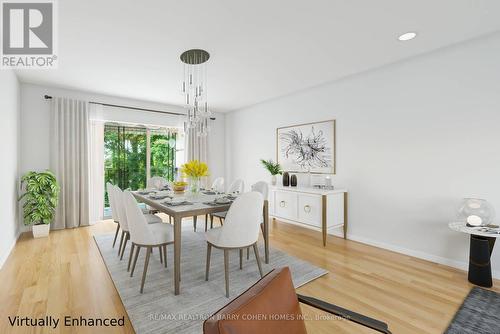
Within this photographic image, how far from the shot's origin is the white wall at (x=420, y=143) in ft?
8.16

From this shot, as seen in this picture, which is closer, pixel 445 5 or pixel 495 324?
pixel 495 324

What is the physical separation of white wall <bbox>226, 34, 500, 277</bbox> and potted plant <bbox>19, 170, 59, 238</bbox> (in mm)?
4434

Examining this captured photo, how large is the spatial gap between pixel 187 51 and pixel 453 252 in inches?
150

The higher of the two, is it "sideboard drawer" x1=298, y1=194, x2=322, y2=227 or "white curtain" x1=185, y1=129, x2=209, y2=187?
"white curtain" x1=185, y1=129, x2=209, y2=187

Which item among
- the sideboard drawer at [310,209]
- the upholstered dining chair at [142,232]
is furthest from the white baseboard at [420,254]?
the upholstered dining chair at [142,232]

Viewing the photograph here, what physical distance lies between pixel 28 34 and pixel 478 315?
15.5 ft

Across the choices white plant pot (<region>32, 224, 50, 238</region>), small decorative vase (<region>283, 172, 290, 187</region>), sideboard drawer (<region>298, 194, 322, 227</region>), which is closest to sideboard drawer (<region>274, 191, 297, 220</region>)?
sideboard drawer (<region>298, 194, 322, 227</region>)

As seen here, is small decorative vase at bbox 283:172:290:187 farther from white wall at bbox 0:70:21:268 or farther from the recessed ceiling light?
white wall at bbox 0:70:21:268

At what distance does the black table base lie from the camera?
225 cm

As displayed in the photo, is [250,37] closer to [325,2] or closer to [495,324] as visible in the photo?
[325,2]

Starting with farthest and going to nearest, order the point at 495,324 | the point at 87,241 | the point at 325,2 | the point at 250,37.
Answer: the point at 87,241, the point at 250,37, the point at 325,2, the point at 495,324

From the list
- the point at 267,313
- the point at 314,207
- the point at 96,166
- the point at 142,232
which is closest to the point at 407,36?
the point at 314,207

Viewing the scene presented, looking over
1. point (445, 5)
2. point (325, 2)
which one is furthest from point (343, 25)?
point (445, 5)

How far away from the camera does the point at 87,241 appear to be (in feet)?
11.6
